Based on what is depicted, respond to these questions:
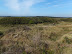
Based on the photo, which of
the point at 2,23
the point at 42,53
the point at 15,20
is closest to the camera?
the point at 42,53

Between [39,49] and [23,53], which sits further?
[39,49]

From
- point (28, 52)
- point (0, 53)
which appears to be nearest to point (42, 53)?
point (28, 52)

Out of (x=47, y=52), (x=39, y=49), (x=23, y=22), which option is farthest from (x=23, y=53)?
(x=23, y=22)

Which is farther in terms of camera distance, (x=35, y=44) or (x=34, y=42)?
(x=34, y=42)

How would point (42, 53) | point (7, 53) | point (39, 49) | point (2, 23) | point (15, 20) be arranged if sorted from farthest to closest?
1. point (15, 20)
2. point (2, 23)
3. point (39, 49)
4. point (42, 53)
5. point (7, 53)

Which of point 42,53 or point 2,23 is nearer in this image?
point 42,53

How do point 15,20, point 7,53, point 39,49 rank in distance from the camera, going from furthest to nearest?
point 15,20 → point 39,49 → point 7,53

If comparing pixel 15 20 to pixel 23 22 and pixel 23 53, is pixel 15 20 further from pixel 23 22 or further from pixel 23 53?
pixel 23 53

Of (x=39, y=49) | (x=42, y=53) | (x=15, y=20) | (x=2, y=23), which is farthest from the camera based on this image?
(x=15, y=20)

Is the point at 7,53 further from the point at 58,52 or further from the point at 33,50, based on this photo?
the point at 58,52
